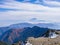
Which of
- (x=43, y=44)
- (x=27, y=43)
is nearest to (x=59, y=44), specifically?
(x=43, y=44)

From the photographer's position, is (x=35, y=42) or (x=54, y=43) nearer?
(x=54, y=43)

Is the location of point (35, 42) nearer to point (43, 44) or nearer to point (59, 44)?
point (43, 44)

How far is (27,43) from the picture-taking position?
6950cm

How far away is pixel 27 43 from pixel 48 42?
6.84m

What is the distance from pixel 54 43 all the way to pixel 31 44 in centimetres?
782

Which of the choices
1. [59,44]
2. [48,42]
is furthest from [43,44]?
[59,44]

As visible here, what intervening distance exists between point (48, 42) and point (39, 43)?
3.27 m

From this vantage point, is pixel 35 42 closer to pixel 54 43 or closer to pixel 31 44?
pixel 31 44

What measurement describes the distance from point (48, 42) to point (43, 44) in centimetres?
166

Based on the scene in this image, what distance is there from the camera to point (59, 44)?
60.1 metres

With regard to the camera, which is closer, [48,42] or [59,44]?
[59,44]

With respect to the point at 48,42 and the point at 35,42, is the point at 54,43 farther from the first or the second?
the point at 35,42

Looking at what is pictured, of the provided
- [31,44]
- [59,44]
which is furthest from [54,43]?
[31,44]

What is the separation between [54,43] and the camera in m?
63.2
